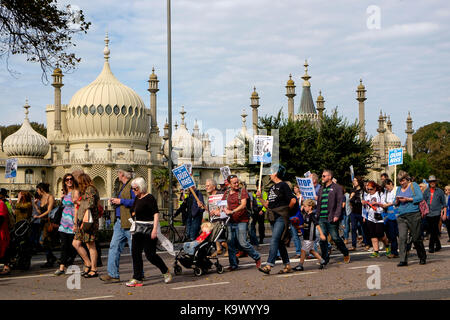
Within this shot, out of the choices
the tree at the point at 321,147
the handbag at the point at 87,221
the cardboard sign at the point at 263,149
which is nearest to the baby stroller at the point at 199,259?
the handbag at the point at 87,221

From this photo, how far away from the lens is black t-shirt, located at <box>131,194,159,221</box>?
1120cm

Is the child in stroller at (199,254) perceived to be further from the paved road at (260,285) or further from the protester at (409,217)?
the protester at (409,217)

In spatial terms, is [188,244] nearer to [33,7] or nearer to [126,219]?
[126,219]

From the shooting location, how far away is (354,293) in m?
9.77

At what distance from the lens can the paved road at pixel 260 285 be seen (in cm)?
981

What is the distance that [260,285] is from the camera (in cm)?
1103

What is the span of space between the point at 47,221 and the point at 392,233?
7.93 metres

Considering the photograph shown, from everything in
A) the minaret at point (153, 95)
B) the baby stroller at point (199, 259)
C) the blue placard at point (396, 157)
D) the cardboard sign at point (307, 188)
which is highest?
the minaret at point (153, 95)

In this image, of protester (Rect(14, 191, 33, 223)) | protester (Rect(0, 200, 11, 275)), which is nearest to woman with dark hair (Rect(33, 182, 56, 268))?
protester (Rect(14, 191, 33, 223))

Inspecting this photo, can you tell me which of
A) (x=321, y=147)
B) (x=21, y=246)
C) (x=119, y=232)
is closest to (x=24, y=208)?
(x=21, y=246)

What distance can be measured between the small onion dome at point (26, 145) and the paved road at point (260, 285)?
49.7 m

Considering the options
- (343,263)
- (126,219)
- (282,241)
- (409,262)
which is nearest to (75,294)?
(126,219)

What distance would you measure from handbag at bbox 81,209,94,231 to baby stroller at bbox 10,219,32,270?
251cm
